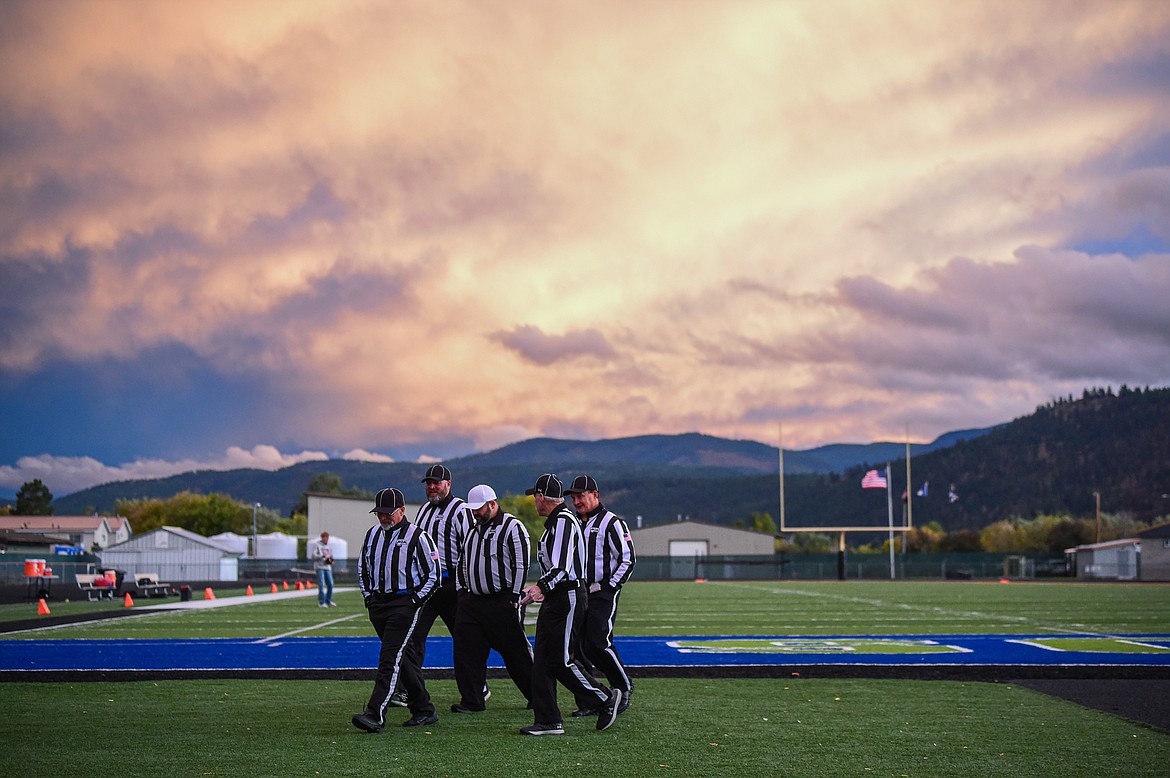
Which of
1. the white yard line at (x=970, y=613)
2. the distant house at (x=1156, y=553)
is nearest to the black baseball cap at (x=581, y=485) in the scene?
the white yard line at (x=970, y=613)

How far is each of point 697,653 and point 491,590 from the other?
650cm

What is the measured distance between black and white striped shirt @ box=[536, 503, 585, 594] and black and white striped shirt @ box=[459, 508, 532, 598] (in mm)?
220

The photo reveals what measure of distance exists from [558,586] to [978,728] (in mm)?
3289

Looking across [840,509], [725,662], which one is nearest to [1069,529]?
[840,509]

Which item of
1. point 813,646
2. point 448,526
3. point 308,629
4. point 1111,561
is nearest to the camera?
point 448,526

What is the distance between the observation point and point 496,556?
9.02m

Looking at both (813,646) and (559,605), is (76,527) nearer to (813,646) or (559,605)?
(813,646)

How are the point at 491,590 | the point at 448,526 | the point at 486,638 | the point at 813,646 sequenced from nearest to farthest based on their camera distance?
the point at 491,590, the point at 486,638, the point at 448,526, the point at 813,646

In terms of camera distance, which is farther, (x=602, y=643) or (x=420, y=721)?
(x=602, y=643)

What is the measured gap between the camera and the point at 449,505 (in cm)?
1022

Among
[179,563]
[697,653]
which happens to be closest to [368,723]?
[697,653]

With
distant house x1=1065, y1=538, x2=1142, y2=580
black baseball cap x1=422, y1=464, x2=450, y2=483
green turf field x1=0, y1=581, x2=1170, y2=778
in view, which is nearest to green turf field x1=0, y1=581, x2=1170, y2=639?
green turf field x1=0, y1=581, x2=1170, y2=778

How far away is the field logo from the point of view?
15.3 m

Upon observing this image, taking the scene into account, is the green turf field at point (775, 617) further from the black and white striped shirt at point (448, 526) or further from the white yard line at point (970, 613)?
the black and white striped shirt at point (448, 526)
